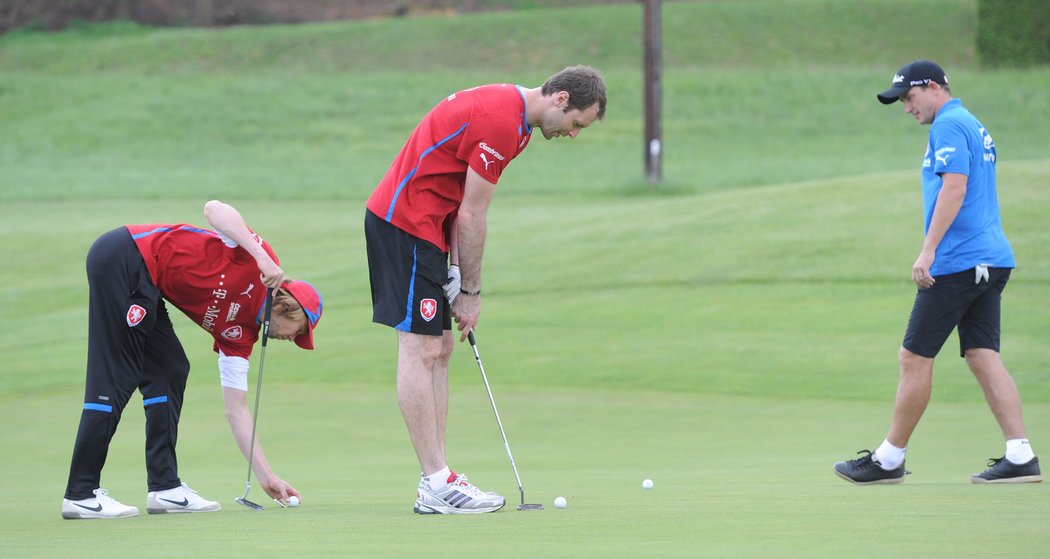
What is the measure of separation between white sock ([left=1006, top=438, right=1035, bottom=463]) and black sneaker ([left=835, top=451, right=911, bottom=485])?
52 centimetres

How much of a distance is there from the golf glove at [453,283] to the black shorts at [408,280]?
0.04 m

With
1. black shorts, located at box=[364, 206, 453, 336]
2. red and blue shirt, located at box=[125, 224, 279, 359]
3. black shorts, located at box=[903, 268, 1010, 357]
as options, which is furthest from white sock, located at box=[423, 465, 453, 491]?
black shorts, located at box=[903, 268, 1010, 357]

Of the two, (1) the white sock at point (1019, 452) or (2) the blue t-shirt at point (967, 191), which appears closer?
(1) the white sock at point (1019, 452)

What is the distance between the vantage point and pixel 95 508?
5.97 m

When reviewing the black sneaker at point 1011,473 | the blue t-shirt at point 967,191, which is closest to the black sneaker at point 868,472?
the black sneaker at point 1011,473

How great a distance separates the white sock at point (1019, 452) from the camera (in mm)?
6754

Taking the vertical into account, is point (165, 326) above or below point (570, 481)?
above

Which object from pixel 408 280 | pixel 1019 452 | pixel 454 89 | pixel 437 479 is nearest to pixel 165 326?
pixel 408 280

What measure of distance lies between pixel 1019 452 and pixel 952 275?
925 mm

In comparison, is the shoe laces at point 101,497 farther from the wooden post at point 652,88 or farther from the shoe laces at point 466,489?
the wooden post at point 652,88

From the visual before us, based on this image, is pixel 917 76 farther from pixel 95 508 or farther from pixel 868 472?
pixel 95 508

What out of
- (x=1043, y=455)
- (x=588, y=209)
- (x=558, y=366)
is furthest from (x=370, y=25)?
(x=1043, y=455)

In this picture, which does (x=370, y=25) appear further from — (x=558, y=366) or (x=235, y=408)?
(x=235, y=408)

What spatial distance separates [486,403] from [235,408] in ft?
14.5
